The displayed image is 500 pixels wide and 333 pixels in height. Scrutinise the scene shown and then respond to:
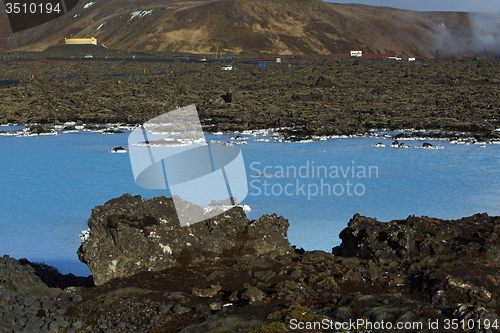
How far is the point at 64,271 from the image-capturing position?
7129mm

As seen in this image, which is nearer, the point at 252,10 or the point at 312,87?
the point at 312,87

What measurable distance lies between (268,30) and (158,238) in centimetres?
10825

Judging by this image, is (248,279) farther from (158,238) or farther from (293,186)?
(293,186)

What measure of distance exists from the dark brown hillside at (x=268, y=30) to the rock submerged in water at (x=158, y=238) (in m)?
95.5

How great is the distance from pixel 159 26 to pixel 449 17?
96676mm

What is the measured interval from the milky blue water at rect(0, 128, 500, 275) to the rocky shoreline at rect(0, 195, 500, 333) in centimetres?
159

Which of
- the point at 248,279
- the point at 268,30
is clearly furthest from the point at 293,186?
the point at 268,30

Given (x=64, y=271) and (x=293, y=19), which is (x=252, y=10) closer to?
(x=293, y=19)

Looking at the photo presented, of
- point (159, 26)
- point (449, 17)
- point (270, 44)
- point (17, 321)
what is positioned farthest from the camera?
point (449, 17)

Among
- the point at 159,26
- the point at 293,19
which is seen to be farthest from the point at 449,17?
the point at 159,26

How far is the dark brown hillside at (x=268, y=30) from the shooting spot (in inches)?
4163

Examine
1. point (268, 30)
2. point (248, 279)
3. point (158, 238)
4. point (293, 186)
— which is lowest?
point (293, 186)

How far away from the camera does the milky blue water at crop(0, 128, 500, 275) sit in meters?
8.60

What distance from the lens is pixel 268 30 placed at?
110m
